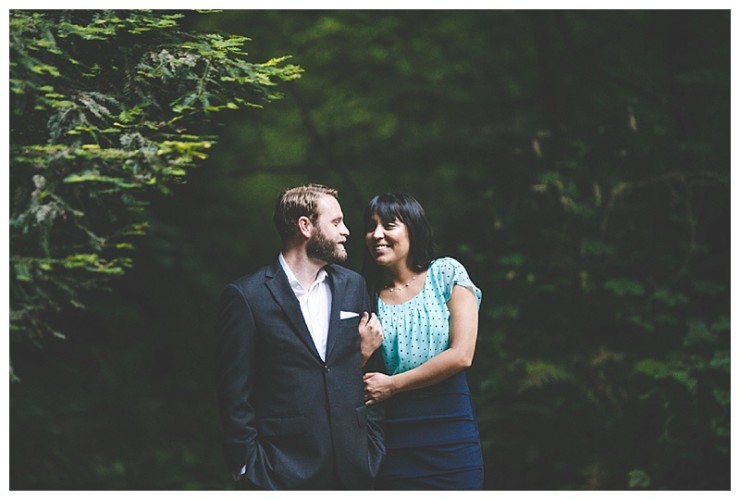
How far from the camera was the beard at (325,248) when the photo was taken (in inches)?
140

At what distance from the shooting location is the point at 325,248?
141 inches

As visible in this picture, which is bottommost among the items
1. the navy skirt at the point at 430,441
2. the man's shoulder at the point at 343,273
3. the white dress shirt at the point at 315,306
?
the navy skirt at the point at 430,441

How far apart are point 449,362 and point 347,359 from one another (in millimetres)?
422

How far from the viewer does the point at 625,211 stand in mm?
6246

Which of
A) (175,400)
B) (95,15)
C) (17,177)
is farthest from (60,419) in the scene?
(95,15)

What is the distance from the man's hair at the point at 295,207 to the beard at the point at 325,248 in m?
0.07

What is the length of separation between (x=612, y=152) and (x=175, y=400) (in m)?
5.12

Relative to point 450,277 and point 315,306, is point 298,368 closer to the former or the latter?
point 315,306

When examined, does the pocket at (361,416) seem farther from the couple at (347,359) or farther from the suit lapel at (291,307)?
the suit lapel at (291,307)

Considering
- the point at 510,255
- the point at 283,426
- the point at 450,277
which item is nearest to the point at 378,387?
the point at 283,426

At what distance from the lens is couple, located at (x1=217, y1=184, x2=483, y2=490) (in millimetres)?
3486

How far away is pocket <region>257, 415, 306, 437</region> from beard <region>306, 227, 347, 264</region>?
66 cm

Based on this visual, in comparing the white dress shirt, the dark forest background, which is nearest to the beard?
the white dress shirt

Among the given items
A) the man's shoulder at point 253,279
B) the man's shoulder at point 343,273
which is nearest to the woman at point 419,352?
the man's shoulder at point 343,273
